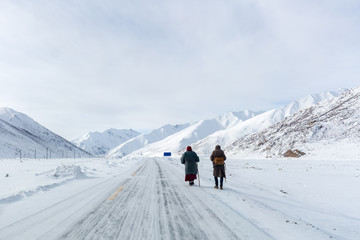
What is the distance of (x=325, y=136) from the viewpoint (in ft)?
202

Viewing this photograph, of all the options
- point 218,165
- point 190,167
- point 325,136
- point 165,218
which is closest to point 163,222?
point 165,218

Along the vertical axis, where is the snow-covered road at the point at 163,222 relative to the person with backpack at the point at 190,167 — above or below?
below

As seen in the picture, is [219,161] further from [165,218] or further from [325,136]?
[325,136]

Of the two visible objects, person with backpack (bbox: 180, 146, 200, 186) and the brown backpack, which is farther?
person with backpack (bbox: 180, 146, 200, 186)

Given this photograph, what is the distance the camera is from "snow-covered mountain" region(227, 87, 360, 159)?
52906 millimetres

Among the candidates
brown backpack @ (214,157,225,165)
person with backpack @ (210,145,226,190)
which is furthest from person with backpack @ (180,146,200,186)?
brown backpack @ (214,157,225,165)

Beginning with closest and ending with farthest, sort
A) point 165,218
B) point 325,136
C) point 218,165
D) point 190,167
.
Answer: point 165,218, point 218,165, point 190,167, point 325,136

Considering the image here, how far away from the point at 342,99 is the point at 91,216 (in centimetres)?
9594

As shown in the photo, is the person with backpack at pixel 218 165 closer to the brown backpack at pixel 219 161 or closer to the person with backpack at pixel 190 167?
the brown backpack at pixel 219 161

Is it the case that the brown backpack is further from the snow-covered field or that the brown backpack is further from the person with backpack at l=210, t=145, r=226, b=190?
the snow-covered field

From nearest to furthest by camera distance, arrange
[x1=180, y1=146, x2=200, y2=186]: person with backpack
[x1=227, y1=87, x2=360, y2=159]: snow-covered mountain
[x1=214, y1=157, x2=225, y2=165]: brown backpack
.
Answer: [x1=214, y1=157, x2=225, y2=165]: brown backpack
[x1=180, y1=146, x2=200, y2=186]: person with backpack
[x1=227, y1=87, x2=360, y2=159]: snow-covered mountain

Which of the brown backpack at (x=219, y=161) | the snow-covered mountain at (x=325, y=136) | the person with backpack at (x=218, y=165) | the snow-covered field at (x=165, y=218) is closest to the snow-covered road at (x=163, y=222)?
the snow-covered field at (x=165, y=218)

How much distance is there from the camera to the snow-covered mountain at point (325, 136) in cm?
5291

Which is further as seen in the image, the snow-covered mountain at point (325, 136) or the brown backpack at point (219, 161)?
the snow-covered mountain at point (325, 136)
